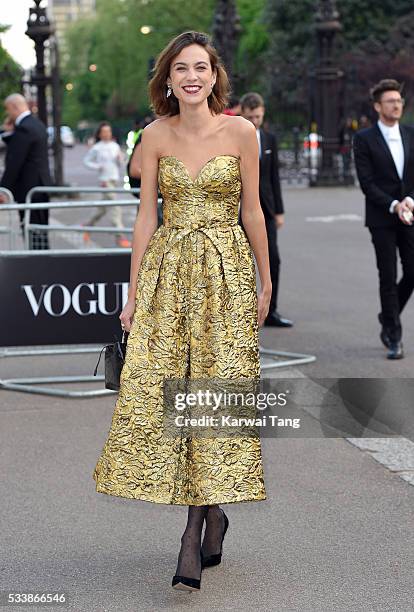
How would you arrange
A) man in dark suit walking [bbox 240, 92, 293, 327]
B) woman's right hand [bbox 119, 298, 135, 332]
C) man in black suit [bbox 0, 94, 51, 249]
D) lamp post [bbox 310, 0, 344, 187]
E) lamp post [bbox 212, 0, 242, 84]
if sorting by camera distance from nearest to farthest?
woman's right hand [bbox 119, 298, 135, 332]
man in dark suit walking [bbox 240, 92, 293, 327]
man in black suit [bbox 0, 94, 51, 249]
lamp post [bbox 310, 0, 344, 187]
lamp post [bbox 212, 0, 242, 84]

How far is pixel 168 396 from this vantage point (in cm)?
472

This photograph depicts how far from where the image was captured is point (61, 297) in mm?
8227

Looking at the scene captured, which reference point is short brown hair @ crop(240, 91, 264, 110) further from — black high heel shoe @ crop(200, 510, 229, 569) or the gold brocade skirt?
black high heel shoe @ crop(200, 510, 229, 569)

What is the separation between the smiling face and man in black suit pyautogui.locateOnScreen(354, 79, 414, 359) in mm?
4720

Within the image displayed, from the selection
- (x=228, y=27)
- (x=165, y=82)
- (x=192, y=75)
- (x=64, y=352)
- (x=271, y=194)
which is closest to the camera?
(x=192, y=75)

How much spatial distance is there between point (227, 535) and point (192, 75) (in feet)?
6.19

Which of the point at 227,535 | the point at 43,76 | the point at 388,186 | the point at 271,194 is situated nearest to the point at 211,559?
the point at 227,535

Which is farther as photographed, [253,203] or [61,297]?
[61,297]

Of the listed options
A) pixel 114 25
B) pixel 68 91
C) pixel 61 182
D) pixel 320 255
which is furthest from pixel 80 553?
pixel 68 91

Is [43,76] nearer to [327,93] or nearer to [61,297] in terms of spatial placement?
[327,93]

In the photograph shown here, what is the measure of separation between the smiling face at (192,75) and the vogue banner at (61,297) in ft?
11.6

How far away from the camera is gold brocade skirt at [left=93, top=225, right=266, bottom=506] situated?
15.4 ft

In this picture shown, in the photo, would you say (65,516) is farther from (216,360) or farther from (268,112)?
(268,112)

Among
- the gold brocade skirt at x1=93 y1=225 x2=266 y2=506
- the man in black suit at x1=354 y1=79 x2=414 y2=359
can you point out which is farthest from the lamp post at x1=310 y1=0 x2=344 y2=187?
the gold brocade skirt at x1=93 y1=225 x2=266 y2=506
